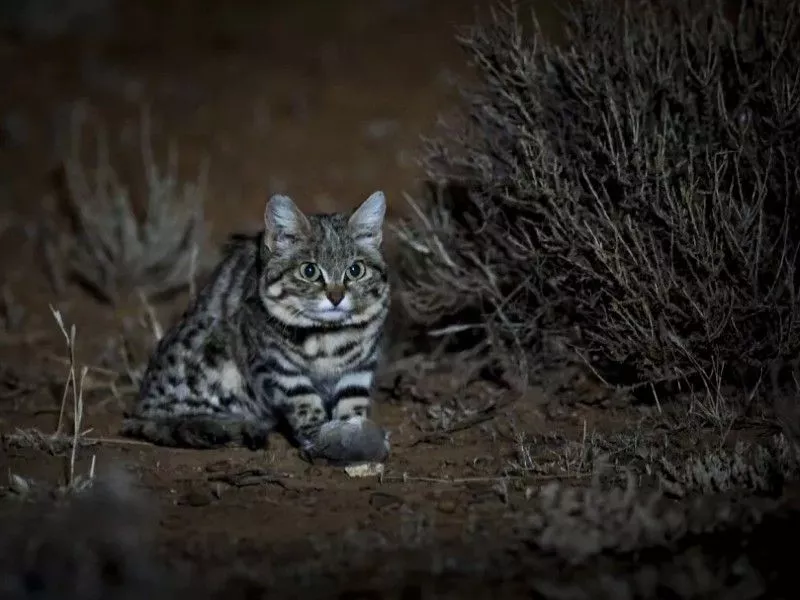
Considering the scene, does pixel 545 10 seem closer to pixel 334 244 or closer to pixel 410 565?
pixel 334 244

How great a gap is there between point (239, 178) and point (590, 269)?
205 inches

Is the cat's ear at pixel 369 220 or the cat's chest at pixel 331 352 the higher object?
the cat's ear at pixel 369 220

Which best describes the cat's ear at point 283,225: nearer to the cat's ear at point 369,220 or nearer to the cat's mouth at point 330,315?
the cat's ear at point 369,220

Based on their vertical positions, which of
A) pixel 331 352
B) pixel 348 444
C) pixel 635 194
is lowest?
pixel 348 444

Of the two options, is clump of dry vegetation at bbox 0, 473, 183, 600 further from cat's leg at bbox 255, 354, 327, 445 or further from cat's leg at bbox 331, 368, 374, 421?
cat's leg at bbox 331, 368, 374, 421

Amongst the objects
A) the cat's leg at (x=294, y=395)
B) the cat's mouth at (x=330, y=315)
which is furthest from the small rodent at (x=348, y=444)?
the cat's mouth at (x=330, y=315)

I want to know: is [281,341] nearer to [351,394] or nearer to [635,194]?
[351,394]

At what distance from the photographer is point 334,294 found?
5.61 meters

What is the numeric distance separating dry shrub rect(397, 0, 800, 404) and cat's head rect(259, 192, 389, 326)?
661 millimetres

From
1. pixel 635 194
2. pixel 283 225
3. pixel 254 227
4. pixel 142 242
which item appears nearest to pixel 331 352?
pixel 283 225

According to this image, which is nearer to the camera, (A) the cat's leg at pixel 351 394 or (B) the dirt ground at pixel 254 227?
(B) the dirt ground at pixel 254 227

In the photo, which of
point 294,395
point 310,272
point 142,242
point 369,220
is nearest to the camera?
point 310,272

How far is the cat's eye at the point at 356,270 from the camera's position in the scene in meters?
5.71

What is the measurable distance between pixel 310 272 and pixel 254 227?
3574 millimetres
